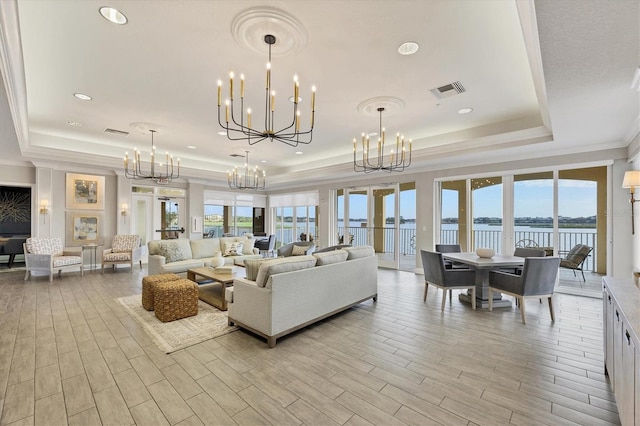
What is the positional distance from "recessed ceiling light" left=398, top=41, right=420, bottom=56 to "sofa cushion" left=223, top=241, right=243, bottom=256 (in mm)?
5512

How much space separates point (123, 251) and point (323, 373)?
23.2 ft

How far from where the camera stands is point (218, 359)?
108 inches

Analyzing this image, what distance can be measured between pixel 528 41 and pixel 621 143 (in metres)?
3.94

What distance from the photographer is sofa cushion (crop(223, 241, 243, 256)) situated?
22.2 ft

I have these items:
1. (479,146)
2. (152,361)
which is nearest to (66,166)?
(152,361)

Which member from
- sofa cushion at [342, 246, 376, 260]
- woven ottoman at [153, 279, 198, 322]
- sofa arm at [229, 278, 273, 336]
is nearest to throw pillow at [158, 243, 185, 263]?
woven ottoman at [153, 279, 198, 322]

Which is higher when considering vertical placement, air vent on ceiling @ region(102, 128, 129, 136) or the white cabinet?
air vent on ceiling @ region(102, 128, 129, 136)

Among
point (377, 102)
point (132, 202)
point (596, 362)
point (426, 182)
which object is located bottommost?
point (596, 362)

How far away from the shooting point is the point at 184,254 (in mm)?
6207

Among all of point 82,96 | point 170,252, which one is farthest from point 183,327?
point 82,96

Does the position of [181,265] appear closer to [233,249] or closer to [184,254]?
[184,254]

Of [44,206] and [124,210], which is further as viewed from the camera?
[124,210]

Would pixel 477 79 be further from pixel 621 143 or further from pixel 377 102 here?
pixel 621 143

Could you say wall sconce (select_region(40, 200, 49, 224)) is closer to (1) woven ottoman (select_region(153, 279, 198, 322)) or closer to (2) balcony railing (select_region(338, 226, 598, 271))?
(1) woven ottoman (select_region(153, 279, 198, 322))
